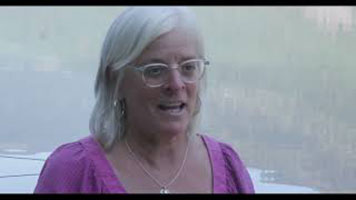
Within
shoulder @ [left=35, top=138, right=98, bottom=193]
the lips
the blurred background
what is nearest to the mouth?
the lips

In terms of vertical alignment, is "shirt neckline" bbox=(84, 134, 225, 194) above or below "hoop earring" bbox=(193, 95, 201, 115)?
below

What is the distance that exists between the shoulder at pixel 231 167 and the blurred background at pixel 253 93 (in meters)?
0.40

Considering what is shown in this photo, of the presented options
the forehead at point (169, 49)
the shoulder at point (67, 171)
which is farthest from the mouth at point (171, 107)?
the shoulder at point (67, 171)

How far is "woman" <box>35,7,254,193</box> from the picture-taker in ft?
4.53

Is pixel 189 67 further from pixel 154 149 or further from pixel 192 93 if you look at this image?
pixel 154 149

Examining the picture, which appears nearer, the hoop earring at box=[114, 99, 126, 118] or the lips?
the lips

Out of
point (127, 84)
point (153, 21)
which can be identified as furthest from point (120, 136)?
point (153, 21)

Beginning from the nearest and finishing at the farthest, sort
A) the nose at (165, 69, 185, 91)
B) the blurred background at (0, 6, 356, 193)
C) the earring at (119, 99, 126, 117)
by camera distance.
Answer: the nose at (165, 69, 185, 91) → the earring at (119, 99, 126, 117) → the blurred background at (0, 6, 356, 193)

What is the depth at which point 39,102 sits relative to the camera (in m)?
2.21

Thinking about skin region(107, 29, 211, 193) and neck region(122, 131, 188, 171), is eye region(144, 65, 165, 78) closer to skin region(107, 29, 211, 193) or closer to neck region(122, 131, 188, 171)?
skin region(107, 29, 211, 193)

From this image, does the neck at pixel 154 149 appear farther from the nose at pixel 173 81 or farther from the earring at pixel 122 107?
the nose at pixel 173 81

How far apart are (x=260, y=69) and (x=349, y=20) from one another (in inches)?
13.4

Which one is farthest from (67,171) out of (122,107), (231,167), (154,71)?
(231,167)

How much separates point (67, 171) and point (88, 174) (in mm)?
49
